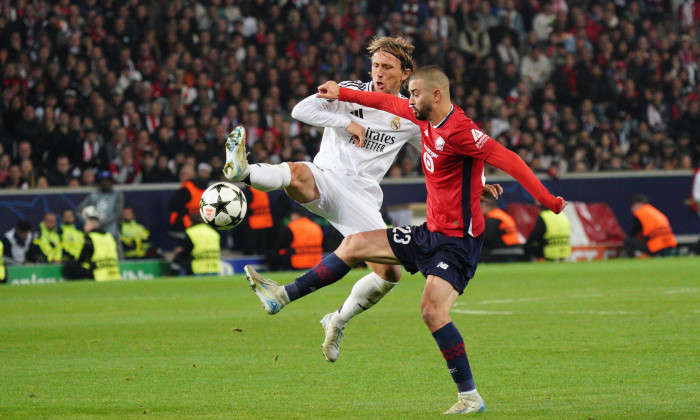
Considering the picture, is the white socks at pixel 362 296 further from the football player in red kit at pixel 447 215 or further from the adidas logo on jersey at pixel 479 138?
the adidas logo on jersey at pixel 479 138

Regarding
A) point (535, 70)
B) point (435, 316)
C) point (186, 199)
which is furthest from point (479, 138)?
point (535, 70)

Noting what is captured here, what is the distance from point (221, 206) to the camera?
7.56 metres

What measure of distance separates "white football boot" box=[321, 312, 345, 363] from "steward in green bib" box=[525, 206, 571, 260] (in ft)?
42.0

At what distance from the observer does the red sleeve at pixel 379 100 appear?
7110 mm

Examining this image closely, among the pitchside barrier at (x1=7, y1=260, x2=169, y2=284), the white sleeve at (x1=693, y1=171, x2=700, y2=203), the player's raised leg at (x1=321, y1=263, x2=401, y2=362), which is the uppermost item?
the player's raised leg at (x1=321, y1=263, x2=401, y2=362)

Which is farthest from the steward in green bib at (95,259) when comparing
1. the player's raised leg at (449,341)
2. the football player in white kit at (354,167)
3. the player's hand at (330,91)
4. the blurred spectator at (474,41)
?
the player's raised leg at (449,341)

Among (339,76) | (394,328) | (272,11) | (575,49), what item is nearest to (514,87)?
(575,49)

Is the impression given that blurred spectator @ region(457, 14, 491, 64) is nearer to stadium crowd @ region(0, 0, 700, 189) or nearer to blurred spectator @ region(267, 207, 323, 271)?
stadium crowd @ region(0, 0, 700, 189)

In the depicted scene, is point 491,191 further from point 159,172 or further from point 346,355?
point 159,172

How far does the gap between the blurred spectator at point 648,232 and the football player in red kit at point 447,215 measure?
14.6 metres

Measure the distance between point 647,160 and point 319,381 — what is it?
17.9m

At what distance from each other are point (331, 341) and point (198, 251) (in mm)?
10896

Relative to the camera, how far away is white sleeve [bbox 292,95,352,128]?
26.0 feet

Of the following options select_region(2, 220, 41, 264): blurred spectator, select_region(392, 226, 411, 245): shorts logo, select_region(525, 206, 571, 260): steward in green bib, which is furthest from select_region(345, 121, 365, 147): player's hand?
select_region(525, 206, 571, 260): steward in green bib
